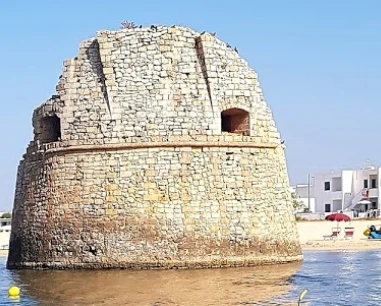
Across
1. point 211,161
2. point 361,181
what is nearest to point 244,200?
point 211,161

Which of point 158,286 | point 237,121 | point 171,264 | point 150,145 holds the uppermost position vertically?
point 237,121

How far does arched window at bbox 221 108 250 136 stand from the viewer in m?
19.5

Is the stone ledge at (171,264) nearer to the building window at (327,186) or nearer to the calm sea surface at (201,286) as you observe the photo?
the calm sea surface at (201,286)

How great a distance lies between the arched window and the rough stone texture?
5cm

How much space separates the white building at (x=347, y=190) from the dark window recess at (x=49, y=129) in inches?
1491

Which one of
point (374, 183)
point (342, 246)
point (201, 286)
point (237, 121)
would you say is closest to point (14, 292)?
point (201, 286)

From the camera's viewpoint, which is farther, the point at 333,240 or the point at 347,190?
the point at 347,190

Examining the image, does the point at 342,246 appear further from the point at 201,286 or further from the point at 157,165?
the point at 201,286

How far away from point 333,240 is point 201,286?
20140mm

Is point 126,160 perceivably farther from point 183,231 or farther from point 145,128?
point 183,231

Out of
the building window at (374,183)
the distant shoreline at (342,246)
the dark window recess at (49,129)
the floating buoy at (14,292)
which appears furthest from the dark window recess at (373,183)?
the floating buoy at (14,292)

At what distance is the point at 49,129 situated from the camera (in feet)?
67.1

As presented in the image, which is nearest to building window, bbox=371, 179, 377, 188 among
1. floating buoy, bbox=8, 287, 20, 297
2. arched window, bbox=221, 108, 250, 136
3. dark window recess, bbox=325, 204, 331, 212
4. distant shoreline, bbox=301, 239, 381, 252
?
dark window recess, bbox=325, 204, 331, 212

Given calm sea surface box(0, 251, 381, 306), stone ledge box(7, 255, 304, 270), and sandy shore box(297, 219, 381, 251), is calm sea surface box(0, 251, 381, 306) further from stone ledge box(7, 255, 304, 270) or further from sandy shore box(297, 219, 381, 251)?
sandy shore box(297, 219, 381, 251)
